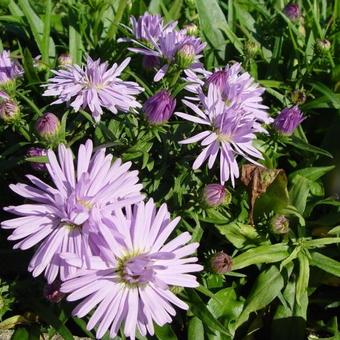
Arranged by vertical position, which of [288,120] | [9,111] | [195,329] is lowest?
[195,329]

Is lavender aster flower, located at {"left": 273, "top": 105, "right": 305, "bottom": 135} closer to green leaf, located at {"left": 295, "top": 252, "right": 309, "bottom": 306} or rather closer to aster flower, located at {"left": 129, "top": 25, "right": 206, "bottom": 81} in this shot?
aster flower, located at {"left": 129, "top": 25, "right": 206, "bottom": 81}

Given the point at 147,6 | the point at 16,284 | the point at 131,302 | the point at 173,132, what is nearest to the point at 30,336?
the point at 16,284

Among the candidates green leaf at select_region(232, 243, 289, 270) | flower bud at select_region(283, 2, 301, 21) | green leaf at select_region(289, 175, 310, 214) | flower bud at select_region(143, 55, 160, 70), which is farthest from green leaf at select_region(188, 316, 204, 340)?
flower bud at select_region(283, 2, 301, 21)

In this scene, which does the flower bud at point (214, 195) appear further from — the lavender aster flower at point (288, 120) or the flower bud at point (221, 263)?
the lavender aster flower at point (288, 120)

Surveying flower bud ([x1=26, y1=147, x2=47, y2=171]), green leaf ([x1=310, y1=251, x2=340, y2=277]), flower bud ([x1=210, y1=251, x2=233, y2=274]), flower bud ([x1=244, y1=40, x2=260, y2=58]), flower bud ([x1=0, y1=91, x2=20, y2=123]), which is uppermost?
flower bud ([x1=0, y1=91, x2=20, y2=123])

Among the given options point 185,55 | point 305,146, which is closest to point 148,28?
point 185,55

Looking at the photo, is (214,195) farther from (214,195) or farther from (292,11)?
(292,11)
